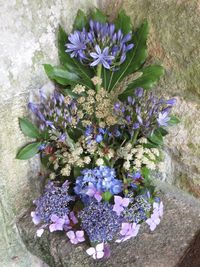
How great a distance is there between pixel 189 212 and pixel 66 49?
62cm

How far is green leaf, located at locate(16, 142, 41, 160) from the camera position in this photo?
109cm

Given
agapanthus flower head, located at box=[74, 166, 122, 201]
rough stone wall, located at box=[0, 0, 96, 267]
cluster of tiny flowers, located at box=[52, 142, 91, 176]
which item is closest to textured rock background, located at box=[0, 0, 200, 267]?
rough stone wall, located at box=[0, 0, 96, 267]

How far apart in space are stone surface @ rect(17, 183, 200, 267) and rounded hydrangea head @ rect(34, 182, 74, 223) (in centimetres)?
9

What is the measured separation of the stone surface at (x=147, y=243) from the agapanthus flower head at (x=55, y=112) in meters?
0.34

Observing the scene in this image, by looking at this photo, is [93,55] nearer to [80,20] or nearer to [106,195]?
[80,20]

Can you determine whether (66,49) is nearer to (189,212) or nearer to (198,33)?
(198,33)

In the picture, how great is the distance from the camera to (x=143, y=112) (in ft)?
3.21

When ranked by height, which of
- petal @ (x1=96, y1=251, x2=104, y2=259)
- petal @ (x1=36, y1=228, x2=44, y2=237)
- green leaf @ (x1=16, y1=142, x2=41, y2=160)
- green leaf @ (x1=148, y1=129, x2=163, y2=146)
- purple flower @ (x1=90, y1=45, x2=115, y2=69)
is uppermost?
purple flower @ (x1=90, y1=45, x2=115, y2=69)

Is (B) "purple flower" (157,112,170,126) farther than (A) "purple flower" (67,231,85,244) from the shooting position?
No

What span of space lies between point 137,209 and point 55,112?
36 centimetres

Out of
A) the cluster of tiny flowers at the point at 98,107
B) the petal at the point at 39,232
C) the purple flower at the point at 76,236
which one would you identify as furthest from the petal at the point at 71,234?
the cluster of tiny flowers at the point at 98,107

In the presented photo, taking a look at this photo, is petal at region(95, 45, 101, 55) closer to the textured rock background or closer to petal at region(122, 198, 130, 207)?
the textured rock background

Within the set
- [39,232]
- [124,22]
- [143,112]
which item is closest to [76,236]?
[39,232]

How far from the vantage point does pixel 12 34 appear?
95 centimetres
